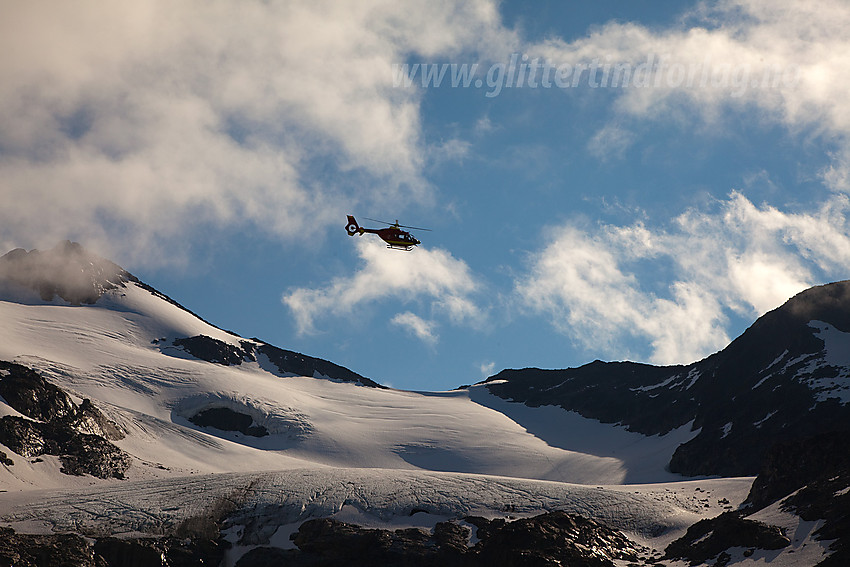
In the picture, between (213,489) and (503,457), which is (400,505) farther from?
(503,457)

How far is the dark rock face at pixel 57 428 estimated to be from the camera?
78.2 metres

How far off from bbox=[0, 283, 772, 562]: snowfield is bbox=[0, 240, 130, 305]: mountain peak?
5.10 metres

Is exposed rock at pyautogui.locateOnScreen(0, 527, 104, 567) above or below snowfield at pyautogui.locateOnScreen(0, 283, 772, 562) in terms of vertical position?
below

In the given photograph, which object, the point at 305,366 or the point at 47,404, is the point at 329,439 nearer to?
the point at 47,404

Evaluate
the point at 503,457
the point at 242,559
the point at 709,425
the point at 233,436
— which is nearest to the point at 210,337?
the point at 233,436

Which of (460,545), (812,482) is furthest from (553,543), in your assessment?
(812,482)

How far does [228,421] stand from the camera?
12281 cm

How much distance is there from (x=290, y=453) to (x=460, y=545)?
63232 mm

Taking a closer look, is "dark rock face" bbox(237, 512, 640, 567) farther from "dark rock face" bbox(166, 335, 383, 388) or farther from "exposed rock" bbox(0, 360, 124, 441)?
"dark rock face" bbox(166, 335, 383, 388)

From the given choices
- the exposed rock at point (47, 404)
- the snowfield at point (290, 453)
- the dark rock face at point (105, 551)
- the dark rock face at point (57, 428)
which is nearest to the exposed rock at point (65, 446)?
the dark rock face at point (57, 428)

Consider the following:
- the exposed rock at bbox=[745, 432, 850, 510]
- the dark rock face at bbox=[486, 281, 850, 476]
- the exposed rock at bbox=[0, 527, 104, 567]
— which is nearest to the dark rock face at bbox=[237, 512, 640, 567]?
the exposed rock at bbox=[0, 527, 104, 567]

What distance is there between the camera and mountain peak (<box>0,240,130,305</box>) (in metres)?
165

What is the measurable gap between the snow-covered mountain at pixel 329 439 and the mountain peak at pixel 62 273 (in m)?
0.55

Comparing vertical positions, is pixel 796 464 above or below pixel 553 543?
above
